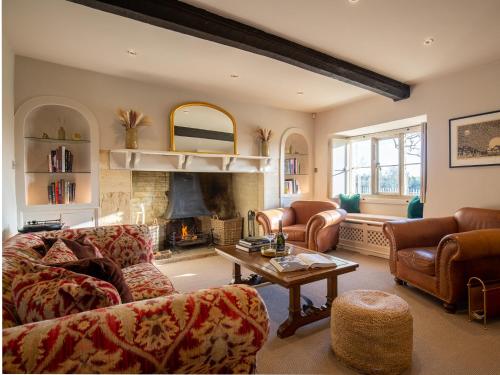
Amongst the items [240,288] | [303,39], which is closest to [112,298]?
[240,288]

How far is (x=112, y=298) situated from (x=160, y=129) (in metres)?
3.05

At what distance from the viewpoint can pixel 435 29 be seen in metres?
2.39

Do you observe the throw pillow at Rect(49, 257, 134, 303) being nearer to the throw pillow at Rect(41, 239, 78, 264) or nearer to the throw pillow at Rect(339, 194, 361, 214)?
the throw pillow at Rect(41, 239, 78, 264)

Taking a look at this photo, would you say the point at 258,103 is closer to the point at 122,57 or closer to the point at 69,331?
the point at 122,57

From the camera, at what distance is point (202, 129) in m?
4.07

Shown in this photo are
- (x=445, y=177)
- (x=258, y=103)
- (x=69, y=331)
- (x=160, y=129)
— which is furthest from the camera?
(x=258, y=103)

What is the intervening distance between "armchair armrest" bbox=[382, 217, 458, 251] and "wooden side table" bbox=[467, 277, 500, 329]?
70 centimetres

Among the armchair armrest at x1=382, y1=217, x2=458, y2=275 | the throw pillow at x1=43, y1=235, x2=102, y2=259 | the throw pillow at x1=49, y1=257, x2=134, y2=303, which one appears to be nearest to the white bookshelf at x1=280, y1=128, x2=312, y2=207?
the armchair armrest at x1=382, y1=217, x2=458, y2=275

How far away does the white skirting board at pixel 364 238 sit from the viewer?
4.02 metres

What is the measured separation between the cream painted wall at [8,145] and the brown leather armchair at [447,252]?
11.9 ft

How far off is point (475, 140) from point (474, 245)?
1619 millimetres

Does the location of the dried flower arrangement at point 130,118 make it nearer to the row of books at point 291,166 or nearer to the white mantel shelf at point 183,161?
the white mantel shelf at point 183,161

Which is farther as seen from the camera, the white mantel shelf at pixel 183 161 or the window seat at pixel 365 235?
the window seat at pixel 365 235

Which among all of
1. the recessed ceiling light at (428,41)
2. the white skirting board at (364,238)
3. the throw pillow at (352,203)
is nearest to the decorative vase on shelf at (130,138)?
the recessed ceiling light at (428,41)
